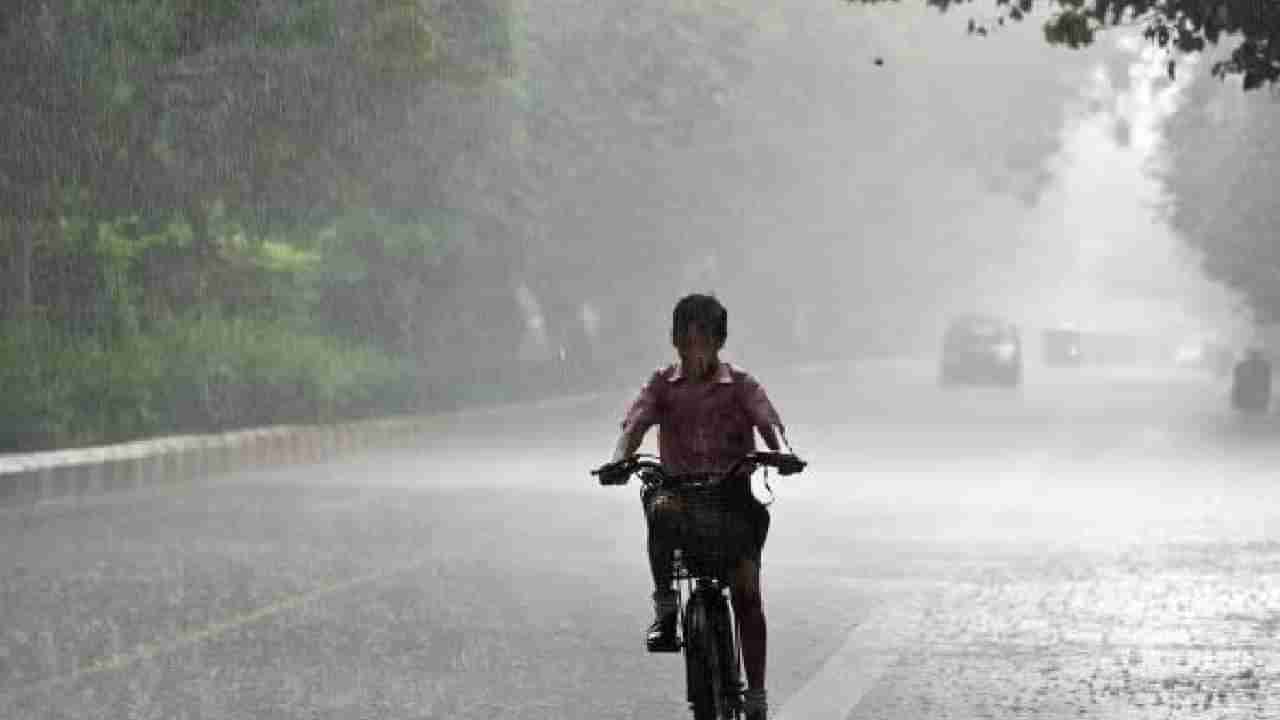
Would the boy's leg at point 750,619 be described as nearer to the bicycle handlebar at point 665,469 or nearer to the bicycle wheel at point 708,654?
the bicycle wheel at point 708,654

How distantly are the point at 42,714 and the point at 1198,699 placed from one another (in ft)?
15.5

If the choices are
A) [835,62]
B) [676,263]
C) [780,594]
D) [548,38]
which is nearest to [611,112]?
[548,38]

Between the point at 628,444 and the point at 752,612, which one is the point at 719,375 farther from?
the point at 752,612

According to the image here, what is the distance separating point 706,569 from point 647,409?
571mm

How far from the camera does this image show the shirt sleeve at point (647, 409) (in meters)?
8.07

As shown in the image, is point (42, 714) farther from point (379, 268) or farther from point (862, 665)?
point (379, 268)

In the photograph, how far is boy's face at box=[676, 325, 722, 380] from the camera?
315 inches

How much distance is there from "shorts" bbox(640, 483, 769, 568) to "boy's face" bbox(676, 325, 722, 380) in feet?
1.36

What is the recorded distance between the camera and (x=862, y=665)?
11.6 meters

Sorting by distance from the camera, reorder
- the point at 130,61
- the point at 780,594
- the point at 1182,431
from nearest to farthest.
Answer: the point at 780,594, the point at 130,61, the point at 1182,431

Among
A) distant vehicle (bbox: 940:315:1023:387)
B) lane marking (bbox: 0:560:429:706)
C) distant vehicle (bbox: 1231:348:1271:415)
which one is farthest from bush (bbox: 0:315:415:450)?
distant vehicle (bbox: 940:315:1023:387)

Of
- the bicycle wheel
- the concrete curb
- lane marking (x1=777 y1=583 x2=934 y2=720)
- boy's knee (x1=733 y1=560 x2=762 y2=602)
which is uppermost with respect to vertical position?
boy's knee (x1=733 y1=560 x2=762 y2=602)

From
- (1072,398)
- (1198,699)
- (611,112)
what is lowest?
(1072,398)

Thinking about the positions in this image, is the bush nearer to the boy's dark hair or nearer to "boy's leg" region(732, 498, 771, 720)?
"boy's leg" region(732, 498, 771, 720)
